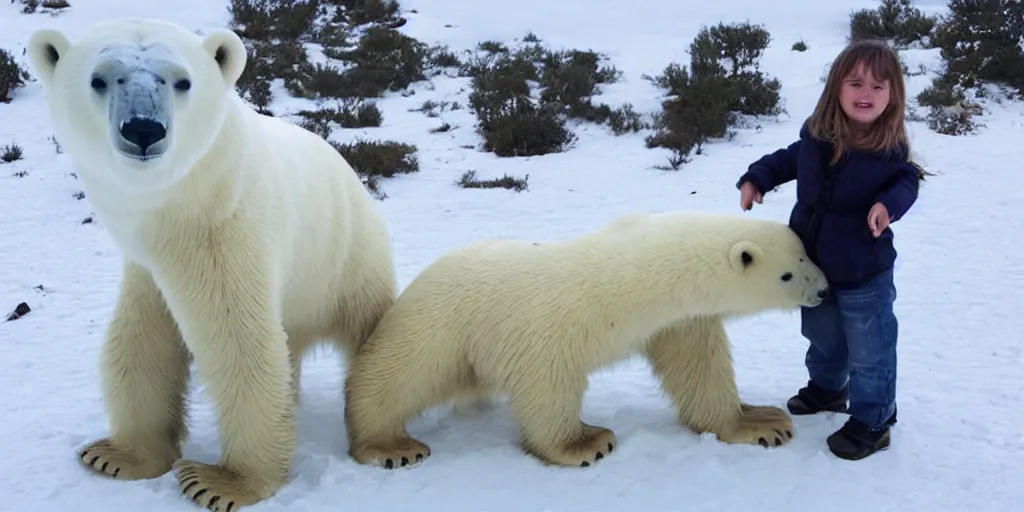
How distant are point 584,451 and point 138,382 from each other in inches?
62.7

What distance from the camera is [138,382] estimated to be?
2857 millimetres

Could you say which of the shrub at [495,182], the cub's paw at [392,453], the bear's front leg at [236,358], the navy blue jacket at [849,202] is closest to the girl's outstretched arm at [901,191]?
the navy blue jacket at [849,202]

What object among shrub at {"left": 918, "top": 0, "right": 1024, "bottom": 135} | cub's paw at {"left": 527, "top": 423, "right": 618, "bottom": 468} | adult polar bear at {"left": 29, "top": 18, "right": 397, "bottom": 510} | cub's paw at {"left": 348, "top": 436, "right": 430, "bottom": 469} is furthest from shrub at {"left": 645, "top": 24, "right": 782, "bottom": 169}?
cub's paw at {"left": 348, "top": 436, "right": 430, "bottom": 469}

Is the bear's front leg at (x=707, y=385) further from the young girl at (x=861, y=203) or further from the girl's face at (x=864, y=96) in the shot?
the girl's face at (x=864, y=96)

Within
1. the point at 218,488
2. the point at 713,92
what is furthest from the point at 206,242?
the point at 713,92

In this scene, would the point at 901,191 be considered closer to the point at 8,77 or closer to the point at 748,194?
the point at 748,194

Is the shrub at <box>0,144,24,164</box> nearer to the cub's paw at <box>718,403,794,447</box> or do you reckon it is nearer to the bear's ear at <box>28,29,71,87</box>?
the bear's ear at <box>28,29,71,87</box>

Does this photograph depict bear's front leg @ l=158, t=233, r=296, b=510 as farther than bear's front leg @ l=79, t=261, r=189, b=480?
No

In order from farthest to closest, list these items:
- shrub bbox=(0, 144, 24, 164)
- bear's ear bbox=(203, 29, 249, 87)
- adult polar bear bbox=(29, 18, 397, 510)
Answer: shrub bbox=(0, 144, 24, 164), bear's ear bbox=(203, 29, 249, 87), adult polar bear bbox=(29, 18, 397, 510)

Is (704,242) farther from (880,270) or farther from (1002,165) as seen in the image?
(1002,165)

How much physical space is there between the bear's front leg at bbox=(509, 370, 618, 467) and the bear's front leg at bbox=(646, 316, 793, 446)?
0.38m

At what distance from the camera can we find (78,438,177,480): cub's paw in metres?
2.82

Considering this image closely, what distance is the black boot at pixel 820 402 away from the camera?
10.9ft

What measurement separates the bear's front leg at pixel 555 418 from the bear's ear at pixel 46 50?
1748mm
